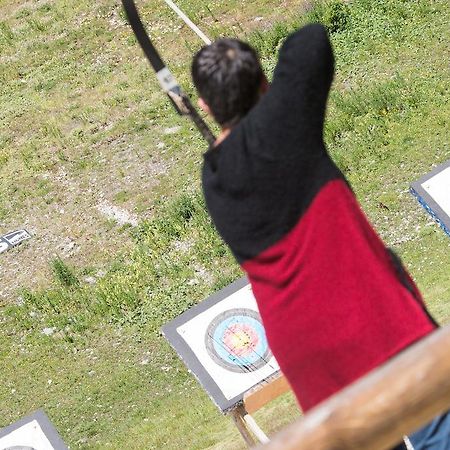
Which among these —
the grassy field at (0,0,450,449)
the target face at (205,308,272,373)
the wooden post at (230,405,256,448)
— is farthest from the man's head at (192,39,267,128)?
the grassy field at (0,0,450,449)

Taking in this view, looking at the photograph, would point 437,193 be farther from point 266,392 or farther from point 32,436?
point 32,436

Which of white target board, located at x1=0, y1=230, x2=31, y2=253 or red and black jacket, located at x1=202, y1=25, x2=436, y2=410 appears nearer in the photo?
red and black jacket, located at x1=202, y1=25, x2=436, y2=410

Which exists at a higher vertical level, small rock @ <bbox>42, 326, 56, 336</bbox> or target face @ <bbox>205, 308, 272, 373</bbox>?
small rock @ <bbox>42, 326, 56, 336</bbox>

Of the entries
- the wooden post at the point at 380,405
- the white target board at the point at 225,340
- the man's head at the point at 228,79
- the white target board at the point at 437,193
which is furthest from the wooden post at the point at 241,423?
the wooden post at the point at 380,405

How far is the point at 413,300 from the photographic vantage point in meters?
2.81

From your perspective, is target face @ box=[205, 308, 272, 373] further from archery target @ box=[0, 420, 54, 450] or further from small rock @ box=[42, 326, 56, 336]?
small rock @ box=[42, 326, 56, 336]

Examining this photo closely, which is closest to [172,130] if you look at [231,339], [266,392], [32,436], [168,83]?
[231,339]

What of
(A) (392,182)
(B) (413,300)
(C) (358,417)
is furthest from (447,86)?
(C) (358,417)

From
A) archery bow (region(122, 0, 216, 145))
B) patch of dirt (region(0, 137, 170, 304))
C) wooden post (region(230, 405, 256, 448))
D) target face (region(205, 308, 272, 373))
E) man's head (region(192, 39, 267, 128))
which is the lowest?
wooden post (region(230, 405, 256, 448))

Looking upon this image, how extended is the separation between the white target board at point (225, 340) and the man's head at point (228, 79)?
4.08m

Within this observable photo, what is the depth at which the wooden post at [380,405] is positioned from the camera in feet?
6.66

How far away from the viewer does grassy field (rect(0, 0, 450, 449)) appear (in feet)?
29.7

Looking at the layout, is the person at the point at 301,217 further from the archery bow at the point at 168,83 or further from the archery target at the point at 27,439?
the archery target at the point at 27,439

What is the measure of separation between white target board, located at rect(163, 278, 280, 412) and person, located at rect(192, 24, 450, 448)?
3.97 meters
